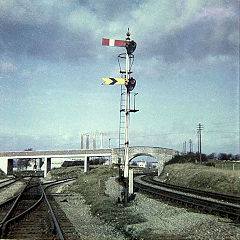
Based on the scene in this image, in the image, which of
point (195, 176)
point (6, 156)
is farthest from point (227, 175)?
point (6, 156)

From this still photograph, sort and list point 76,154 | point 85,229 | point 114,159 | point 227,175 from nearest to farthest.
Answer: point 85,229 → point 227,175 → point 114,159 → point 76,154

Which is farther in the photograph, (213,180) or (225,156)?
(225,156)

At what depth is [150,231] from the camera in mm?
9219

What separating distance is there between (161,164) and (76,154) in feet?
61.7

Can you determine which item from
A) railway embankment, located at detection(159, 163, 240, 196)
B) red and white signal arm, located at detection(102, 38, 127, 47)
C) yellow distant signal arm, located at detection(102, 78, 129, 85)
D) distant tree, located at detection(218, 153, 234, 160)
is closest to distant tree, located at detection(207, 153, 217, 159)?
distant tree, located at detection(218, 153, 234, 160)

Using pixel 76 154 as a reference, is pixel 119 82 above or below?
above

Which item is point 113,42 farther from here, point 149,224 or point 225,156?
point 225,156

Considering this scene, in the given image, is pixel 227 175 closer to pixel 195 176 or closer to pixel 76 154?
pixel 195 176

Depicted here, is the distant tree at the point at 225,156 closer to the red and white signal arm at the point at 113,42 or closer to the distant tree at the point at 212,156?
the distant tree at the point at 212,156

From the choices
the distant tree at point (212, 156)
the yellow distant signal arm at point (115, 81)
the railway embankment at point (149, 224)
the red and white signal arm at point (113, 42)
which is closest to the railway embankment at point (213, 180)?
the railway embankment at point (149, 224)

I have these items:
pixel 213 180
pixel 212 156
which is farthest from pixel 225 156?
pixel 213 180

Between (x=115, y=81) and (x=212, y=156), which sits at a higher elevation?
(x=115, y=81)

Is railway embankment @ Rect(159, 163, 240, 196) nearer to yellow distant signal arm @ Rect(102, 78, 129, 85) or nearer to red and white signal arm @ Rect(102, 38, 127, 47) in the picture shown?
yellow distant signal arm @ Rect(102, 78, 129, 85)

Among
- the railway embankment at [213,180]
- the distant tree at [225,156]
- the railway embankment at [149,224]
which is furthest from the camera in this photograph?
the distant tree at [225,156]
